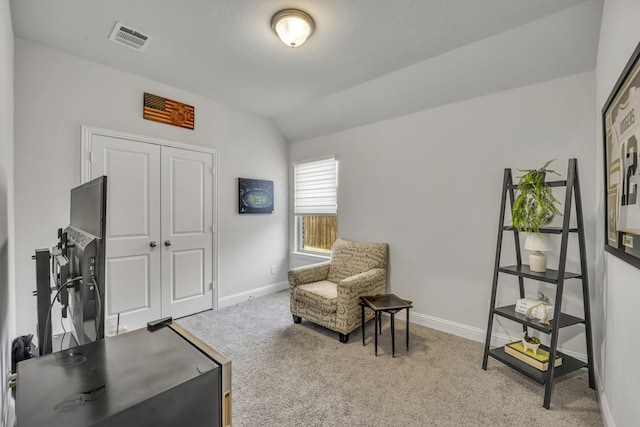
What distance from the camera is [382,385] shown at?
6.89ft

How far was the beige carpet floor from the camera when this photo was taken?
70.6 inches

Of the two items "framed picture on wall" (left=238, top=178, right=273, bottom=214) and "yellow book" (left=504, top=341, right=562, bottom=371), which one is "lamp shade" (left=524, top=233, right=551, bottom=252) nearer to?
"yellow book" (left=504, top=341, right=562, bottom=371)

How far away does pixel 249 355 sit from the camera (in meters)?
2.54

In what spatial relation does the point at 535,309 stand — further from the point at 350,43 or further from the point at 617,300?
the point at 350,43

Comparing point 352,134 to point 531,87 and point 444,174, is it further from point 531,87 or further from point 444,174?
point 531,87

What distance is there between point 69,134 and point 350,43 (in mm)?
2611

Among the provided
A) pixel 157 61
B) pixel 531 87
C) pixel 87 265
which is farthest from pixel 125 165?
pixel 531 87

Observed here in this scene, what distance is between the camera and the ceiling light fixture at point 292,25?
2020 millimetres

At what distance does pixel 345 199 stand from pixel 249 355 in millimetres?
2190

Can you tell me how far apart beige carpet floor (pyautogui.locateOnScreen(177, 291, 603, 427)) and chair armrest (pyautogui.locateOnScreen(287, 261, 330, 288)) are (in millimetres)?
524

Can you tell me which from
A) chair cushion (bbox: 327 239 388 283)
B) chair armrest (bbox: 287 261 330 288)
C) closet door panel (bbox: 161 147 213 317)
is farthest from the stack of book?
closet door panel (bbox: 161 147 213 317)

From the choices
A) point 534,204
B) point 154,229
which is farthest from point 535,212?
point 154,229

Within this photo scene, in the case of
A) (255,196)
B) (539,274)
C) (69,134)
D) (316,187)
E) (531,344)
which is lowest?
(531,344)

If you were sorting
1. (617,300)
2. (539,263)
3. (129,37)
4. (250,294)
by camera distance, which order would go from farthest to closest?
(250,294)
(129,37)
(539,263)
(617,300)
